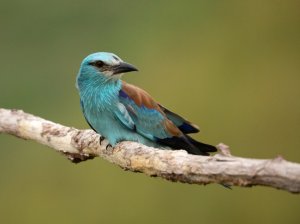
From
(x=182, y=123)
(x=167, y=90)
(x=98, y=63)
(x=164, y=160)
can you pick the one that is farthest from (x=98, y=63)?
(x=167, y=90)

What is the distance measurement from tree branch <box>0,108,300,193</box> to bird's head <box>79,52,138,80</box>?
20cm

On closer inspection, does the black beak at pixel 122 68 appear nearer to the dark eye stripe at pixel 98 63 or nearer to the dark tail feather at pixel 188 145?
the dark eye stripe at pixel 98 63

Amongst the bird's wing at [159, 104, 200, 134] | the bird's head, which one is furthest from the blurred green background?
the bird's head

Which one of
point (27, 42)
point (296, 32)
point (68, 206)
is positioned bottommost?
point (68, 206)

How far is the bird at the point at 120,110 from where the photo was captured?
88.3 inches

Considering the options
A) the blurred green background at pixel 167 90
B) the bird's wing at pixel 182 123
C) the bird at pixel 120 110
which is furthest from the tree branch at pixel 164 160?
the blurred green background at pixel 167 90

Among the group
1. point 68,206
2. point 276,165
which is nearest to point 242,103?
point 68,206

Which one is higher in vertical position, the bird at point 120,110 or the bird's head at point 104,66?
the bird's head at point 104,66

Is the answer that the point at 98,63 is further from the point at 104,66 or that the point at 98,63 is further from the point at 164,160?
the point at 164,160

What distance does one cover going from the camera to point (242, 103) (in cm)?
366

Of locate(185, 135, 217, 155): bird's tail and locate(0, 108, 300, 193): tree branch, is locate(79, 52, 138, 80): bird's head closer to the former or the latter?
locate(0, 108, 300, 193): tree branch

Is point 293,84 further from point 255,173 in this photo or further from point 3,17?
point 255,173

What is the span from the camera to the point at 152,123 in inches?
91.8

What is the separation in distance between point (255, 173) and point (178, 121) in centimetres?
98
